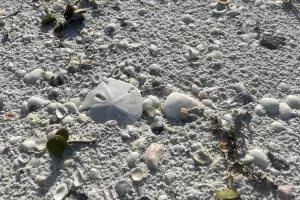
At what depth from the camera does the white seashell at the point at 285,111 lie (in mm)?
1802

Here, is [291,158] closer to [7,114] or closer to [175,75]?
[175,75]

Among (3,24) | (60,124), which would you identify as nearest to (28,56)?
(3,24)

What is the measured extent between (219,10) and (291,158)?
33.9 inches

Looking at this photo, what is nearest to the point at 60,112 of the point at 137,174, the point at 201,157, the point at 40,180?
the point at 40,180

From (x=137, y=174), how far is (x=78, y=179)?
21 cm

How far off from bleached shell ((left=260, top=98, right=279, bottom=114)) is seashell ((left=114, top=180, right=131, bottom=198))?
637 mm

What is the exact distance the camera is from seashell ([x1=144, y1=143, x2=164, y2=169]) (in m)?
1.66

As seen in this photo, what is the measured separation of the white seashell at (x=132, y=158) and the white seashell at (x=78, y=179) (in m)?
0.18

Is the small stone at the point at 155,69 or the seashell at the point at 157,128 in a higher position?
the small stone at the point at 155,69

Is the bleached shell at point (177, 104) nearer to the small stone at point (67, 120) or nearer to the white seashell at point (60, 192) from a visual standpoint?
the small stone at point (67, 120)

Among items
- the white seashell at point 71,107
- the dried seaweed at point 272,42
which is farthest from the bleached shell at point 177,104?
the dried seaweed at point 272,42

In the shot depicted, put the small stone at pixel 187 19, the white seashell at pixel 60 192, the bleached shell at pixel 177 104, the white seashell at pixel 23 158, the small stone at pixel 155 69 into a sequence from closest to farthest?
the white seashell at pixel 60 192 < the white seashell at pixel 23 158 < the bleached shell at pixel 177 104 < the small stone at pixel 155 69 < the small stone at pixel 187 19

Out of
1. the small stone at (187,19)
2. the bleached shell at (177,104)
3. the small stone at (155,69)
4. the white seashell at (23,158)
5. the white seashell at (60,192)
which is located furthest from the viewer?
the small stone at (187,19)

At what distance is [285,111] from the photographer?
5.93 feet
